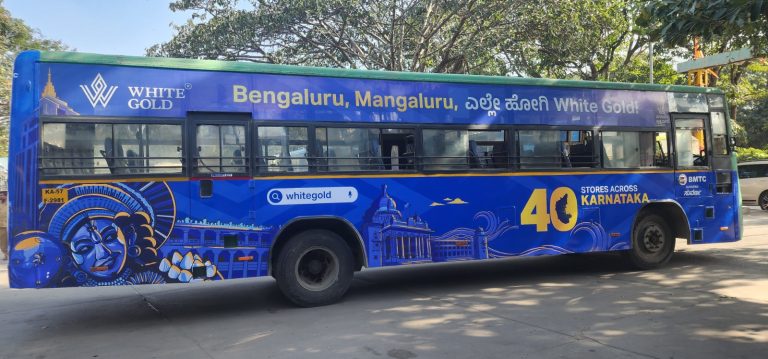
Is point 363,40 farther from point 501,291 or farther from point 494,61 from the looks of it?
point 501,291

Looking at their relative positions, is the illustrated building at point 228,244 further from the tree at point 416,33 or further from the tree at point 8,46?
the tree at point 8,46

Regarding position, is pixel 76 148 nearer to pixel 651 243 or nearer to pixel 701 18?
pixel 701 18

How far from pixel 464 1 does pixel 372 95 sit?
33.9ft

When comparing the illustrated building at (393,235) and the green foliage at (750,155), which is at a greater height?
the green foliage at (750,155)

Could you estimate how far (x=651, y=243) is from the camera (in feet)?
28.4

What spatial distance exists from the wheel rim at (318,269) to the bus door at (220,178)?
Result: 0.89 m

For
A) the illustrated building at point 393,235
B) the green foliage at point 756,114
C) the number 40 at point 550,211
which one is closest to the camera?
the illustrated building at point 393,235

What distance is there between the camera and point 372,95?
6906mm

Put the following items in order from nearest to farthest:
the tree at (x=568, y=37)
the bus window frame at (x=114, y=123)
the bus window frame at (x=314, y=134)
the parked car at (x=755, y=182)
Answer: the bus window frame at (x=114, y=123), the bus window frame at (x=314, y=134), the tree at (x=568, y=37), the parked car at (x=755, y=182)

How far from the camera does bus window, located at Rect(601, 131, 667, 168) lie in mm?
8141

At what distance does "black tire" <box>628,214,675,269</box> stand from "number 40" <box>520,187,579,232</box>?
134 centimetres

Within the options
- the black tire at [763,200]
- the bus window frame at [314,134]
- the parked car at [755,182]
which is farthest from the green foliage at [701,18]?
the black tire at [763,200]

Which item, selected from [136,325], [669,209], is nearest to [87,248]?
[136,325]

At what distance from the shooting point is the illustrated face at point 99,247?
5613 millimetres
